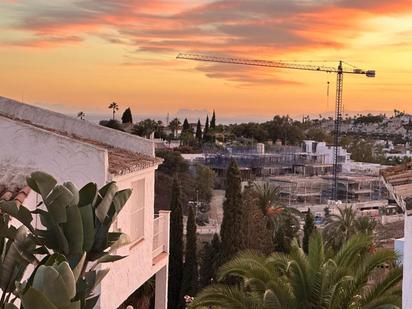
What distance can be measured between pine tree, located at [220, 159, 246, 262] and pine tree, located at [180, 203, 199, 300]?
2.16 m

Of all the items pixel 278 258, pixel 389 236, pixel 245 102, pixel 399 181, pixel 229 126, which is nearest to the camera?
pixel 399 181

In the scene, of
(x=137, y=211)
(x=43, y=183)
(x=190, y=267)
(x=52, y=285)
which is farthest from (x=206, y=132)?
(x=52, y=285)

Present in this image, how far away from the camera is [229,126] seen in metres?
155

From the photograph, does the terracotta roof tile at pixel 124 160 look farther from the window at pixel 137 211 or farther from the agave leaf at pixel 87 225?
the agave leaf at pixel 87 225

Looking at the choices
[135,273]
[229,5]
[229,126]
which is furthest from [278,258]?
[229,126]

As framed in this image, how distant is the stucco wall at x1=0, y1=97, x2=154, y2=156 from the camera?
1526 cm

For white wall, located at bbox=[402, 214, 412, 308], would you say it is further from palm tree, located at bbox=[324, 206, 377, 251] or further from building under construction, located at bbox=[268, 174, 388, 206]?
building under construction, located at bbox=[268, 174, 388, 206]

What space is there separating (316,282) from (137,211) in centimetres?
410

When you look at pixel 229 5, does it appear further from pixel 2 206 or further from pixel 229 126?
pixel 229 126

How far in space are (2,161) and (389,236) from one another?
42.5 meters

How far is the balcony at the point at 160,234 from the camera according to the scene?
661 inches

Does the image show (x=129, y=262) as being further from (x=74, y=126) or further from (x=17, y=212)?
(x=17, y=212)

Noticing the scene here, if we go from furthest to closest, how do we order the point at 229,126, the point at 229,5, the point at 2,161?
the point at 229,126, the point at 229,5, the point at 2,161

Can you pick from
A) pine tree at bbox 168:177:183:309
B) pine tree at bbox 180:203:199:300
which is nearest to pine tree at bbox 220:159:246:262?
pine tree at bbox 180:203:199:300
